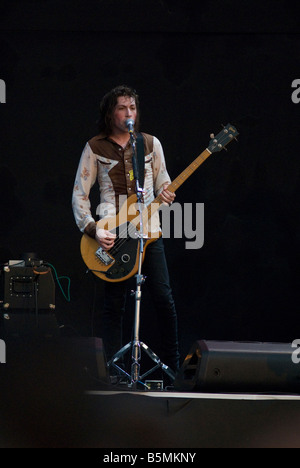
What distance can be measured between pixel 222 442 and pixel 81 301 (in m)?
2.55

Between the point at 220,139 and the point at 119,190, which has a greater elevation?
the point at 220,139

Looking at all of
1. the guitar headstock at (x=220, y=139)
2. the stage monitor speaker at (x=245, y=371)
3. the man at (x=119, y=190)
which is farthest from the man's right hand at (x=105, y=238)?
the stage monitor speaker at (x=245, y=371)

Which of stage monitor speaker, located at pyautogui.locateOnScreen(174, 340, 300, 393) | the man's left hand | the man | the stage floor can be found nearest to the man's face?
the man

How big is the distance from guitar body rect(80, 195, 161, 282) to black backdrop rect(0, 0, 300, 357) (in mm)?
971

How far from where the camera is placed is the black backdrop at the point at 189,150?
4.29 meters

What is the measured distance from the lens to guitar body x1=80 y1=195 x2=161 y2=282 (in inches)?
132

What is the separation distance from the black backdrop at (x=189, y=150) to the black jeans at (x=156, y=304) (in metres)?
0.90

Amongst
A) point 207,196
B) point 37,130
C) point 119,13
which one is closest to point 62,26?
point 119,13

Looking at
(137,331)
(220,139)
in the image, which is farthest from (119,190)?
(137,331)

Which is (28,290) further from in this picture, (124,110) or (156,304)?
(124,110)

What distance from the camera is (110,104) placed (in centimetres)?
346

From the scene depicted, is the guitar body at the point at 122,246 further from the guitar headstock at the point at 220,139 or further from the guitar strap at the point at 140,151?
the guitar headstock at the point at 220,139

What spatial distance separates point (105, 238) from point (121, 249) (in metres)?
0.12

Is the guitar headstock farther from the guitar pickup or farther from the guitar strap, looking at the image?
the guitar pickup
